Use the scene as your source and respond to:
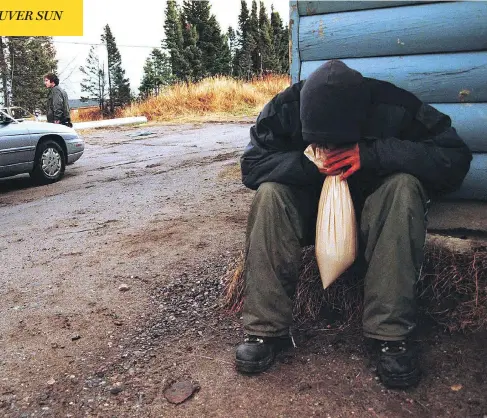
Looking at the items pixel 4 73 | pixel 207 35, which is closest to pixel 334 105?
pixel 4 73

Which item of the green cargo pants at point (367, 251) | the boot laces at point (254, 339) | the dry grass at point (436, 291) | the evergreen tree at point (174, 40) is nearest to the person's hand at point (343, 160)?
the green cargo pants at point (367, 251)

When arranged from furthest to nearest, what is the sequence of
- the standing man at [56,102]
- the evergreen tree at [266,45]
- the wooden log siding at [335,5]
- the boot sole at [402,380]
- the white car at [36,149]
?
the evergreen tree at [266,45]
the standing man at [56,102]
the white car at [36,149]
the wooden log siding at [335,5]
the boot sole at [402,380]

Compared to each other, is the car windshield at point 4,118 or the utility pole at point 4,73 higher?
the utility pole at point 4,73

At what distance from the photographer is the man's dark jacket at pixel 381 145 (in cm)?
200

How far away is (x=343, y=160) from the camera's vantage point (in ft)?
6.67

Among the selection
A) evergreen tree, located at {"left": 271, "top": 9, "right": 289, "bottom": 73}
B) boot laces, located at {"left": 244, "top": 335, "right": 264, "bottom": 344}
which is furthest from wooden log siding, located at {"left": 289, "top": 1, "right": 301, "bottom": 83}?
evergreen tree, located at {"left": 271, "top": 9, "right": 289, "bottom": 73}

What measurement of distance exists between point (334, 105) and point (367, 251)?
56 cm

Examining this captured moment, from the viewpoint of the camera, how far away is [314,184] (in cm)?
216

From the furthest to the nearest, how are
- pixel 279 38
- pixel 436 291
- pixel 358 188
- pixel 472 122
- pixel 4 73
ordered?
pixel 279 38
pixel 4 73
pixel 472 122
pixel 436 291
pixel 358 188

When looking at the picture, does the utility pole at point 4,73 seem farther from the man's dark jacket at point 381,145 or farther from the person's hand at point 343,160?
the person's hand at point 343,160

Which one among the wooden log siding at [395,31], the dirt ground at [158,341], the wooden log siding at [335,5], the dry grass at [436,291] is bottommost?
the dirt ground at [158,341]

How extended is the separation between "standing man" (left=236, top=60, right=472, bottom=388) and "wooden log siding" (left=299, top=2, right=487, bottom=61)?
2.06ft

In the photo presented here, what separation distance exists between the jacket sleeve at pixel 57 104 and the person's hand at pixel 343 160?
29.1 ft

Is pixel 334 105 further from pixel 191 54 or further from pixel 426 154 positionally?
pixel 191 54
